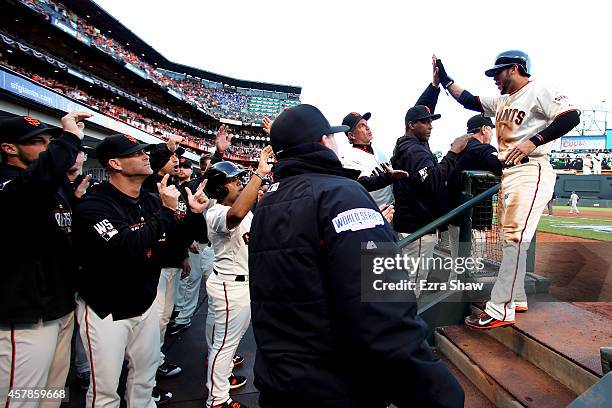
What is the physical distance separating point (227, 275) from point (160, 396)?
1.20 m

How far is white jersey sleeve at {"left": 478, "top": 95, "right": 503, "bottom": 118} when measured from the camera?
3.22 metres

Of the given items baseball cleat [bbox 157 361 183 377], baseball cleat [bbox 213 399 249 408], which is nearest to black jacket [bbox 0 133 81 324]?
baseball cleat [bbox 213 399 249 408]

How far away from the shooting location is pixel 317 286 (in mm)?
1243

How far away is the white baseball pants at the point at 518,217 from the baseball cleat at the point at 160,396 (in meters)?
2.82

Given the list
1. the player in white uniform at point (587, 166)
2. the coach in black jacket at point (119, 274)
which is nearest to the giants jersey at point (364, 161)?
the coach in black jacket at point (119, 274)

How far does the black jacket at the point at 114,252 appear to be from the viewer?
2.34 meters

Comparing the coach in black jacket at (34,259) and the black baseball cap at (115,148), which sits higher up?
the black baseball cap at (115,148)

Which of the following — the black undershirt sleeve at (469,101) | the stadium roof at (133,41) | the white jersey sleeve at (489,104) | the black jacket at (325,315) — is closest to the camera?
the black jacket at (325,315)

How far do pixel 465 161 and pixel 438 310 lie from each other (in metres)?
1.53

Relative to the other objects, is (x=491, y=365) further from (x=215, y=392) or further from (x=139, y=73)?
(x=139, y=73)

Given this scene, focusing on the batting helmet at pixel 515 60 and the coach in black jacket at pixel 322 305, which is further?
the batting helmet at pixel 515 60

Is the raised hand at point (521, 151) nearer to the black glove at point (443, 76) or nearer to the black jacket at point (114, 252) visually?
the black glove at point (443, 76)

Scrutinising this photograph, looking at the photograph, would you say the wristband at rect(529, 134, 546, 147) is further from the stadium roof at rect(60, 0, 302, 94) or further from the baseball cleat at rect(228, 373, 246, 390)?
the stadium roof at rect(60, 0, 302, 94)

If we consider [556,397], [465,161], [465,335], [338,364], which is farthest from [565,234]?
[338,364]
